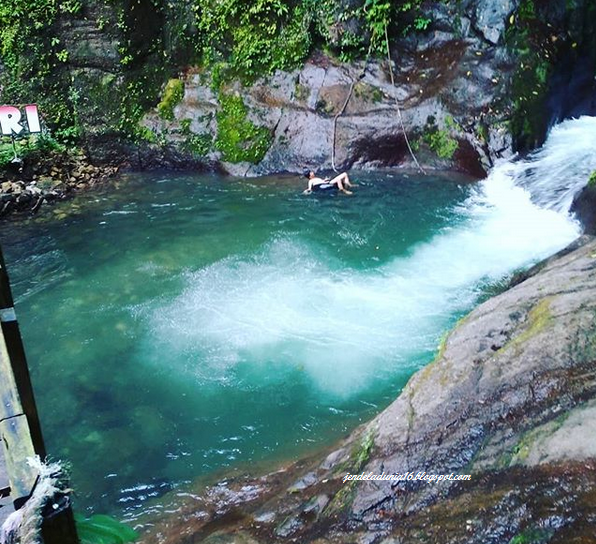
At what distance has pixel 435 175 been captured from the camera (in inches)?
479

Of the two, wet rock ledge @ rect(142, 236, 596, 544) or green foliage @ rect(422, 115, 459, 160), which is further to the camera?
green foliage @ rect(422, 115, 459, 160)

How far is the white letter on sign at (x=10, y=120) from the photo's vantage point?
1143 cm

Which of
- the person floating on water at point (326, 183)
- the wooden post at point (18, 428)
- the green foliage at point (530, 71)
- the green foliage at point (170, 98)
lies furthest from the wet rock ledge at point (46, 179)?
the wooden post at point (18, 428)

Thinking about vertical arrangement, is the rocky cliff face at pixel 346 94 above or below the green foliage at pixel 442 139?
above

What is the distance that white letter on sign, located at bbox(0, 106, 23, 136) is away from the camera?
11.4 meters

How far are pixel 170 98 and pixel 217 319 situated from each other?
308 inches

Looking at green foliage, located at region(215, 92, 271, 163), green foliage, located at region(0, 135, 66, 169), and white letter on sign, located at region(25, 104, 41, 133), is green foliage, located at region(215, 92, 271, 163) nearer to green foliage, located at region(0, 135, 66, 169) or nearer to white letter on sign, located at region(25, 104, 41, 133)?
green foliage, located at region(0, 135, 66, 169)

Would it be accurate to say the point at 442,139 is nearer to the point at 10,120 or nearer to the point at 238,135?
the point at 238,135

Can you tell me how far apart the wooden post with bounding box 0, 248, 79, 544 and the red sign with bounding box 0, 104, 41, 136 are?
1076 cm

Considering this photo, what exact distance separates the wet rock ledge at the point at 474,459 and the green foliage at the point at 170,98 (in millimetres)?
10388

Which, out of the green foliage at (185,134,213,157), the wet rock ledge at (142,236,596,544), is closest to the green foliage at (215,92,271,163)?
the green foliage at (185,134,213,157)

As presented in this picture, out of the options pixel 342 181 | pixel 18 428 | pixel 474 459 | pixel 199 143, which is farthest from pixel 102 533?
pixel 199 143

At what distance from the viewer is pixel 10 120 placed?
1158 cm

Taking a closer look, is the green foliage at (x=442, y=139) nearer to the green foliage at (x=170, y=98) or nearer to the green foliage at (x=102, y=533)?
the green foliage at (x=170, y=98)
